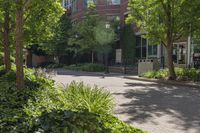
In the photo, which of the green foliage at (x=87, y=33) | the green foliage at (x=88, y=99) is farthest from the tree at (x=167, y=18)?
the green foliage at (x=87, y=33)

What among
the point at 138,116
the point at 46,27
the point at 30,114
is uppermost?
the point at 46,27

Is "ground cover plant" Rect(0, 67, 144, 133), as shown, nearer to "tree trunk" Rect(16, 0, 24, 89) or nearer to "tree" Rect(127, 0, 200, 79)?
"tree trunk" Rect(16, 0, 24, 89)

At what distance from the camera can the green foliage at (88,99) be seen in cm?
714

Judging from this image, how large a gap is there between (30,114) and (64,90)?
307cm

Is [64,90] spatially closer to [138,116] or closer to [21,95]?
[21,95]

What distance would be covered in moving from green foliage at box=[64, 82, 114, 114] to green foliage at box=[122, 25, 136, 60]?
31.3m

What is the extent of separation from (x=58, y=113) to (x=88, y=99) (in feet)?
6.09

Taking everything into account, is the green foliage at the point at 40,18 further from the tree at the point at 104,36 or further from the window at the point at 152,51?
the tree at the point at 104,36

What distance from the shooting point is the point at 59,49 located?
4788 cm

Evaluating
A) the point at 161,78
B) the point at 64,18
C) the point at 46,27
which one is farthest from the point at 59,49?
the point at 46,27

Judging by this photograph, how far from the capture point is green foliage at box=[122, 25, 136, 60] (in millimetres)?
40031

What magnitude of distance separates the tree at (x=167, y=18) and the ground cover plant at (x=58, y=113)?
13.4 m

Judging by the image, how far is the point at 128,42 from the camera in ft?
134

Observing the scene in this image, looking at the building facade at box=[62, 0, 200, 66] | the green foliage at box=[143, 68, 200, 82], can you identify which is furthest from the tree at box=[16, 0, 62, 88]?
the building facade at box=[62, 0, 200, 66]
